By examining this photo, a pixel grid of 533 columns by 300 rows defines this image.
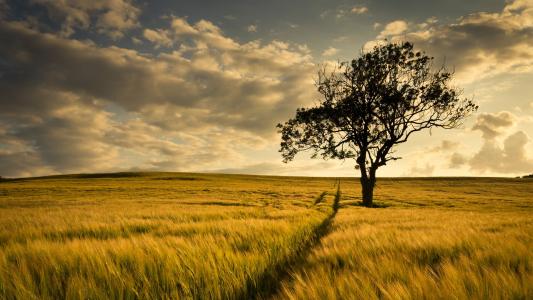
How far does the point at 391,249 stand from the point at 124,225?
24.0 ft

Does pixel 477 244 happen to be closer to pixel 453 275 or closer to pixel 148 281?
pixel 453 275

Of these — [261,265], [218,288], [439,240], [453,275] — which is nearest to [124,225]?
[261,265]

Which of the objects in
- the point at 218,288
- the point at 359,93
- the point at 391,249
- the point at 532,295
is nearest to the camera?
the point at 532,295

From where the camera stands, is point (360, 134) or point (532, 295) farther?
point (360, 134)

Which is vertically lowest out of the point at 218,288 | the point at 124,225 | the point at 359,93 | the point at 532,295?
the point at 124,225

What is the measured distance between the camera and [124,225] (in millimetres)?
8484

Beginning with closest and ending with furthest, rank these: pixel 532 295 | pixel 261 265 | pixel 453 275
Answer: pixel 532 295
pixel 453 275
pixel 261 265

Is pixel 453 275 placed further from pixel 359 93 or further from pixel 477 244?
pixel 359 93

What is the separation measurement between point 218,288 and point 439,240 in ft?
11.6

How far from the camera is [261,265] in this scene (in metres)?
3.26

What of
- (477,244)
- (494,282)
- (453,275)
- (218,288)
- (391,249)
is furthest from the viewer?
(477,244)

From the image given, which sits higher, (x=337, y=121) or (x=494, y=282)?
(x=337, y=121)

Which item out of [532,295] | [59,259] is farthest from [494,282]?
[59,259]

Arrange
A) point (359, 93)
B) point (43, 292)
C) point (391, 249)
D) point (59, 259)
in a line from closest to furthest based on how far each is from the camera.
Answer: point (43, 292) < point (59, 259) < point (391, 249) < point (359, 93)
